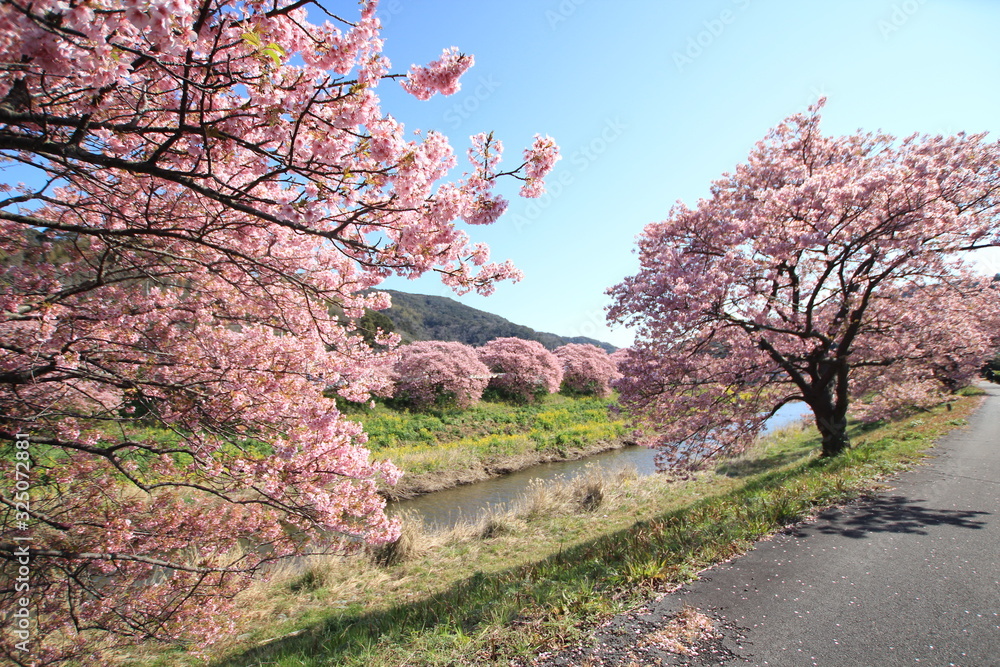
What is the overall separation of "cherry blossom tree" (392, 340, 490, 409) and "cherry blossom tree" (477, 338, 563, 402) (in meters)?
3.64

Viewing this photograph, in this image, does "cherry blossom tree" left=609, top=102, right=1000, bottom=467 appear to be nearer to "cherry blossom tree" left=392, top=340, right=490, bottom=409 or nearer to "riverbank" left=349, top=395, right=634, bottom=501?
"riverbank" left=349, top=395, right=634, bottom=501

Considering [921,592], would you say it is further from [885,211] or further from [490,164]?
[885,211]

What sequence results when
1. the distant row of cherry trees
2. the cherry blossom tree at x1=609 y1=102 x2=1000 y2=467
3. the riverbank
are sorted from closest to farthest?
the cherry blossom tree at x1=609 y1=102 x2=1000 y2=467
the riverbank
the distant row of cherry trees

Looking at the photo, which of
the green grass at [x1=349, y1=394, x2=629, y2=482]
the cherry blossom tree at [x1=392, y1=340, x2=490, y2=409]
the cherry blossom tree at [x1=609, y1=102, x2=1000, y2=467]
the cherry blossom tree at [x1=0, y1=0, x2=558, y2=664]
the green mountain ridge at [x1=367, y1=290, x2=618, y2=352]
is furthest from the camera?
the green mountain ridge at [x1=367, y1=290, x2=618, y2=352]

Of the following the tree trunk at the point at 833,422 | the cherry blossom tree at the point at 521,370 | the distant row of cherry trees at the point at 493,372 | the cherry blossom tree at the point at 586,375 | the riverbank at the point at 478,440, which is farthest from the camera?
the cherry blossom tree at the point at 586,375

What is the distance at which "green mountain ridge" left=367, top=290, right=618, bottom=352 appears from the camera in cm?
9706

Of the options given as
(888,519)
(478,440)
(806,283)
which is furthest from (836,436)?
(478,440)

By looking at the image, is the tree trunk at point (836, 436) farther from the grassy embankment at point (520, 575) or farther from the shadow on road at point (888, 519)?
the shadow on road at point (888, 519)

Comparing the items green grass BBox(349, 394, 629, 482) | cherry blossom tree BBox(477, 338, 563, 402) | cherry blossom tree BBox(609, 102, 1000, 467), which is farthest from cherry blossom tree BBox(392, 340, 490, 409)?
cherry blossom tree BBox(609, 102, 1000, 467)

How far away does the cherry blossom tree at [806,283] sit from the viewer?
748 centimetres

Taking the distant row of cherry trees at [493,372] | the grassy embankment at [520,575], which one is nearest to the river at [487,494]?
the grassy embankment at [520,575]

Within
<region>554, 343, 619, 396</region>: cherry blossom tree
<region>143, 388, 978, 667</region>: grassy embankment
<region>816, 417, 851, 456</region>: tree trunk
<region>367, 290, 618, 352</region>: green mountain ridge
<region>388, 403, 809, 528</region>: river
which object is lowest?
<region>388, 403, 809, 528</region>: river

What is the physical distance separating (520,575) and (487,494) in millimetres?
9872

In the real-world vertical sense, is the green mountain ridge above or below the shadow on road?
above
